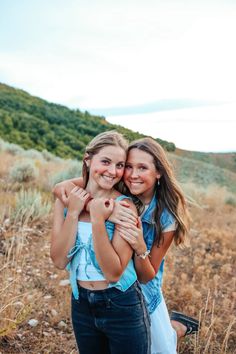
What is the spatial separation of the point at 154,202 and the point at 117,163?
437mm

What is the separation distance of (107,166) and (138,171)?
23 centimetres

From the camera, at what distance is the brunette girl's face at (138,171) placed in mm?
2326

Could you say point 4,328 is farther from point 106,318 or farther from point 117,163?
point 117,163

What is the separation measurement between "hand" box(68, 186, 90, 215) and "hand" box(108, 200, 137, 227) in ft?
0.61

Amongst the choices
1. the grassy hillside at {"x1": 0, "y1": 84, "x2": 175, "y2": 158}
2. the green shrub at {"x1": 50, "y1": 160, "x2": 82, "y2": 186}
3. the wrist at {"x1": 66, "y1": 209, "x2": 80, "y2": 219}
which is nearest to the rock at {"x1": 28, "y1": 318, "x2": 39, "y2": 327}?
the wrist at {"x1": 66, "y1": 209, "x2": 80, "y2": 219}

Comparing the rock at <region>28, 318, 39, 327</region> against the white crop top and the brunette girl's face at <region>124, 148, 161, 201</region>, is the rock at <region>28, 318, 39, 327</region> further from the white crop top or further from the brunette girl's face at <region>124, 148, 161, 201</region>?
the brunette girl's face at <region>124, 148, 161, 201</region>

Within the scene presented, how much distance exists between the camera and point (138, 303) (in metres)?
2.09

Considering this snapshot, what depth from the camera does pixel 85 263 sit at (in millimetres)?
2113

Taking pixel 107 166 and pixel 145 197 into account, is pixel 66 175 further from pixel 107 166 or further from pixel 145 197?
pixel 107 166

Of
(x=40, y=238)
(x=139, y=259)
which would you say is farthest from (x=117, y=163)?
(x=40, y=238)

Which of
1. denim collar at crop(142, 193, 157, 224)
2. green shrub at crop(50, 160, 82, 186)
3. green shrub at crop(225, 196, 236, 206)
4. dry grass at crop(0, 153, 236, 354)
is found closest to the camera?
denim collar at crop(142, 193, 157, 224)

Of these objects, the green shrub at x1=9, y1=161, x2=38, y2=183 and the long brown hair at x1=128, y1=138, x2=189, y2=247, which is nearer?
the long brown hair at x1=128, y1=138, x2=189, y2=247

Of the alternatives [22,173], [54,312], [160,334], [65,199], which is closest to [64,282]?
[54,312]

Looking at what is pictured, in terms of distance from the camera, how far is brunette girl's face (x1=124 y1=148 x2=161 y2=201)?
2326mm
